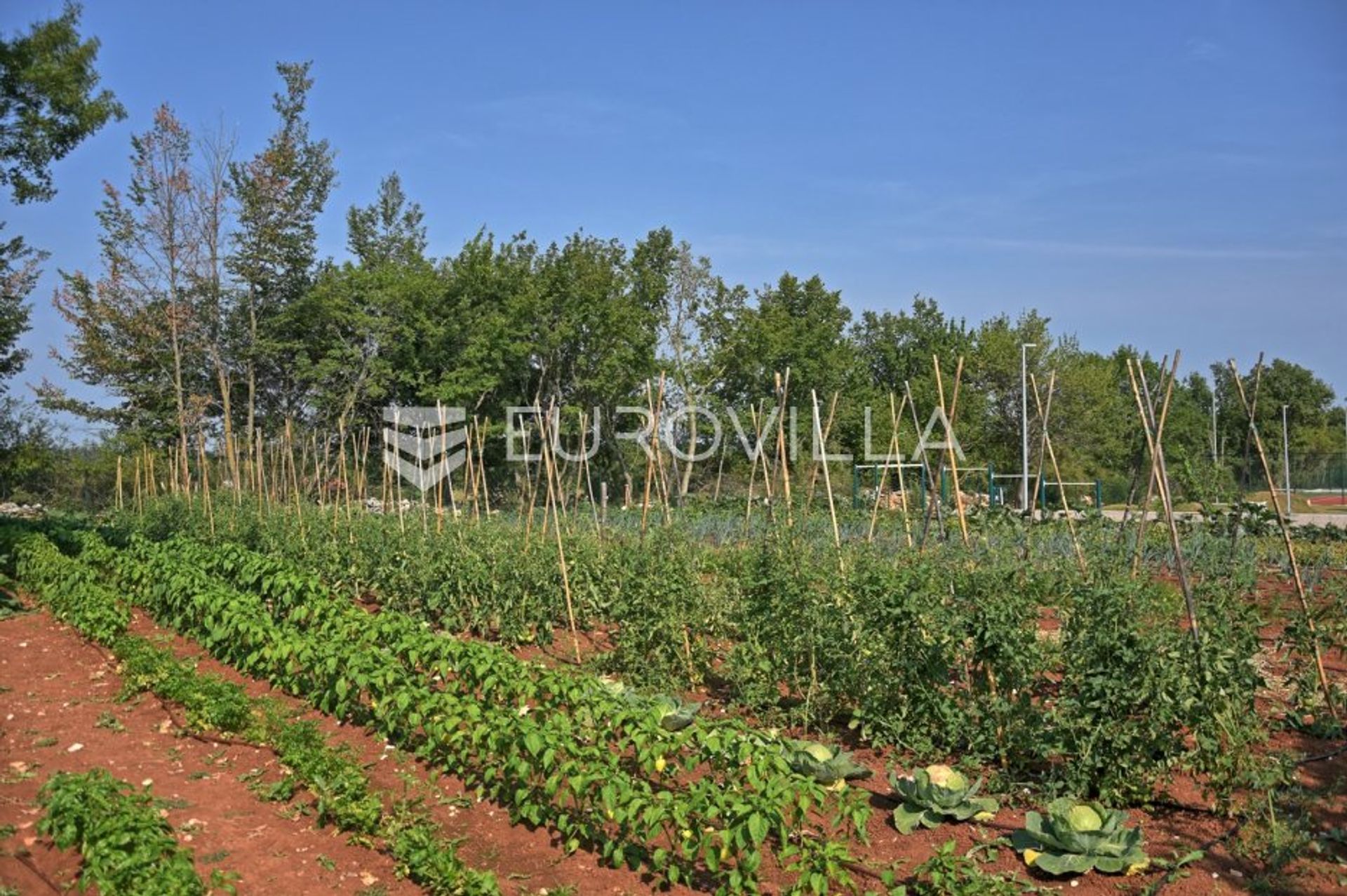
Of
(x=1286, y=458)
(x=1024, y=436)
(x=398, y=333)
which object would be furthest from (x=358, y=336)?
(x=1286, y=458)

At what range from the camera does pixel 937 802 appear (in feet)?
14.8

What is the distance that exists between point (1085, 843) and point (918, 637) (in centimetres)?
142

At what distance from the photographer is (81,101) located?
44.2ft

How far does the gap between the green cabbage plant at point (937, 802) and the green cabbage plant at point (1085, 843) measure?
0.32 meters

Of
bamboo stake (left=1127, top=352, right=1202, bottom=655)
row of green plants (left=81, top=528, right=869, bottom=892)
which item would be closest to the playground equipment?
bamboo stake (left=1127, top=352, right=1202, bottom=655)

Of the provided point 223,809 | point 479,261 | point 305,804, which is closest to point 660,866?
point 305,804

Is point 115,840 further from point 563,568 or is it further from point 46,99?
point 46,99

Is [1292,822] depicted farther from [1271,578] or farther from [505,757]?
[1271,578]

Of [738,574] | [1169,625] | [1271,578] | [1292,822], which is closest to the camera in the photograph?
[1292,822]

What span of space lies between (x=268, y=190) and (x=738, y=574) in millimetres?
→ 19846

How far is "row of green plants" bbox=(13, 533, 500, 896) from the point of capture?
399 centimetres

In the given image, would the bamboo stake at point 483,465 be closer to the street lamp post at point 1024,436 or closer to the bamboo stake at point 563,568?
the bamboo stake at point 563,568

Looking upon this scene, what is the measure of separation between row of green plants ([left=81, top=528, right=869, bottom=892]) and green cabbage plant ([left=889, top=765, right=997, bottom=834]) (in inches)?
10.6

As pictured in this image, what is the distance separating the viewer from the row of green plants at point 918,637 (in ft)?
14.9
